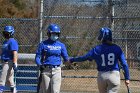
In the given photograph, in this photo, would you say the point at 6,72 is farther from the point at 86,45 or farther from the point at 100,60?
the point at 100,60

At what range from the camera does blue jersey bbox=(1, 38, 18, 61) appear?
12.9 m

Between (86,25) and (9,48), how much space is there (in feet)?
9.13

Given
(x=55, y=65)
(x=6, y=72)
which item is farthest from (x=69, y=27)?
(x=55, y=65)

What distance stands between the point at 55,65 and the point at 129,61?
3.67m

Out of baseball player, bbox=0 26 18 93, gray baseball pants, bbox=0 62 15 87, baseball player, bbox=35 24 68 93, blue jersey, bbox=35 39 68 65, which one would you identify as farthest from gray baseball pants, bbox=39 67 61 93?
gray baseball pants, bbox=0 62 15 87

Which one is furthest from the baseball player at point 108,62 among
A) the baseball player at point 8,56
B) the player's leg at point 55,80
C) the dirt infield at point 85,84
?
the dirt infield at point 85,84

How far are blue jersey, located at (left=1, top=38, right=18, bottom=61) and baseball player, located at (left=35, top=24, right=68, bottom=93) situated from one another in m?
1.75

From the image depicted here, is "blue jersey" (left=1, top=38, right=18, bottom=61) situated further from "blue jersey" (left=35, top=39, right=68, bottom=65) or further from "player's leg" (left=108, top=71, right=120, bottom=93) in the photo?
"player's leg" (left=108, top=71, right=120, bottom=93)

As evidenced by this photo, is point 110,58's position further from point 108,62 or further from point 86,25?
point 86,25

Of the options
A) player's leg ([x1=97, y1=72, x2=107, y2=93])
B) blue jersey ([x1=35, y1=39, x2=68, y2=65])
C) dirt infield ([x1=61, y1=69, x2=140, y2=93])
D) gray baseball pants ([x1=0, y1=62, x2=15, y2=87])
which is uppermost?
blue jersey ([x1=35, y1=39, x2=68, y2=65])

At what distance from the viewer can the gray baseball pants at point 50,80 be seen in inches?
440

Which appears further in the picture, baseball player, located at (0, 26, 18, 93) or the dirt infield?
the dirt infield

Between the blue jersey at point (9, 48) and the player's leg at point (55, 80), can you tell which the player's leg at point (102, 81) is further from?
the blue jersey at point (9, 48)

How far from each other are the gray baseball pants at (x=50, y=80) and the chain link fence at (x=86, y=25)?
3.25 m
